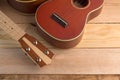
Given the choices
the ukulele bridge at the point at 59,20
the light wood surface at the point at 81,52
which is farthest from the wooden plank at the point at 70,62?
the ukulele bridge at the point at 59,20

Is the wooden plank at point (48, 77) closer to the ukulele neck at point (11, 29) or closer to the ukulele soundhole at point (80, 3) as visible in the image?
the ukulele neck at point (11, 29)

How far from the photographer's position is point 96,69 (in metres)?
0.90

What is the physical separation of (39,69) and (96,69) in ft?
0.76

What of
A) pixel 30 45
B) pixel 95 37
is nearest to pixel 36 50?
pixel 30 45

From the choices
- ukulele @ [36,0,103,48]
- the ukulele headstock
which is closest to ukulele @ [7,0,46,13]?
ukulele @ [36,0,103,48]

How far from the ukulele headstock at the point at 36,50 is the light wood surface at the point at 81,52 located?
0.17 feet

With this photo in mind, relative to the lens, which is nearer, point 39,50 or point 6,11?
point 39,50

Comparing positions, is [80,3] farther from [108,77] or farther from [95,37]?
[108,77]

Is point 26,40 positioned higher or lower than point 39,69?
higher

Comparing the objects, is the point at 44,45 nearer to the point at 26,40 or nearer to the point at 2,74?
the point at 26,40

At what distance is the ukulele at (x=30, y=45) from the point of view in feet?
2.80

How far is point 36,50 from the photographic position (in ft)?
2.83

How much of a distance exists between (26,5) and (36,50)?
8.2 inches

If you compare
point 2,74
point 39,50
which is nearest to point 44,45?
point 39,50
